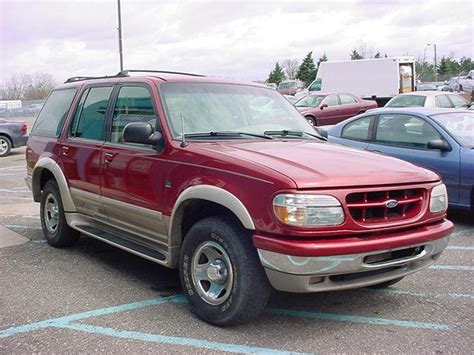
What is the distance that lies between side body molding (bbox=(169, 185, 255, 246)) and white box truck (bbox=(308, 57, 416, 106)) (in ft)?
80.1

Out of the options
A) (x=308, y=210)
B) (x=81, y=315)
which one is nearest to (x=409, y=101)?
(x=308, y=210)

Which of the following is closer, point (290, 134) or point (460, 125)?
point (290, 134)

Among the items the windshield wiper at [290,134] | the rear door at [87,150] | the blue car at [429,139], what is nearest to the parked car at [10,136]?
the blue car at [429,139]

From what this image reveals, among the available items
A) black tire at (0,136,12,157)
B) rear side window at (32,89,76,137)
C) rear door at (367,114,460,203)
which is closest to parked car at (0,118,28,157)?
black tire at (0,136,12,157)

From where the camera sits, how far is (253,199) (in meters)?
3.67

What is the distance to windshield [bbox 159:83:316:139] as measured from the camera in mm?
4680

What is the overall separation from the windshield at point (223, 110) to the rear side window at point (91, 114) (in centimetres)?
93

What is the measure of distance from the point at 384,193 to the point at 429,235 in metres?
0.50

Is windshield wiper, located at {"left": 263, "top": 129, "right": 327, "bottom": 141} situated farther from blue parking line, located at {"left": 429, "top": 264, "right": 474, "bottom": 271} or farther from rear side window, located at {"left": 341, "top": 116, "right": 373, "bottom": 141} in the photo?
rear side window, located at {"left": 341, "top": 116, "right": 373, "bottom": 141}

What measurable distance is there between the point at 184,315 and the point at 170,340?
471mm

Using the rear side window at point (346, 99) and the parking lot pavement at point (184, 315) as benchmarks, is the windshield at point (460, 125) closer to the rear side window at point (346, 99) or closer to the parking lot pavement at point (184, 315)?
the parking lot pavement at point (184, 315)

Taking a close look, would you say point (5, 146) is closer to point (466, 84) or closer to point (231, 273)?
point (231, 273)

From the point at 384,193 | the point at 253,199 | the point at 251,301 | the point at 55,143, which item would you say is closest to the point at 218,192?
the point at 253,199

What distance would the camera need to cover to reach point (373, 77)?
27.9 metres
